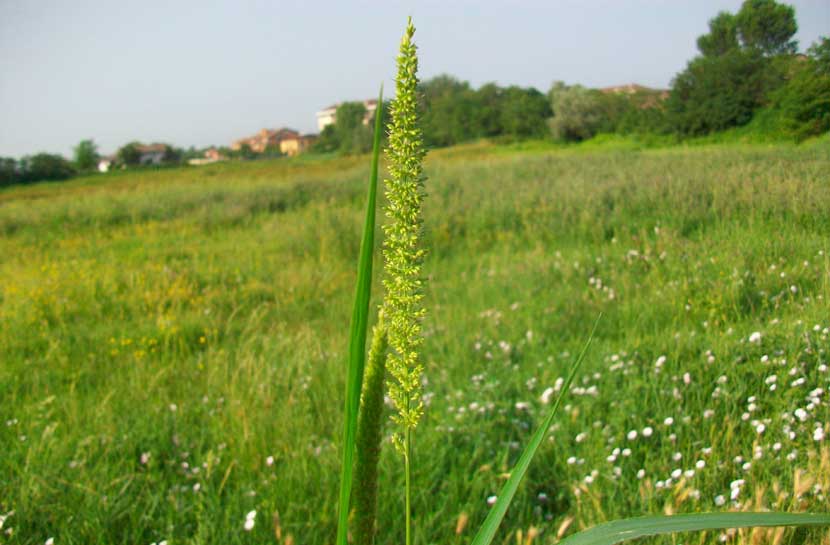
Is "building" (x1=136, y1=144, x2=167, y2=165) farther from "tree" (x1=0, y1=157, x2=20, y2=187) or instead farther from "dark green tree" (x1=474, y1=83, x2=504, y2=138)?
"dark green tree" (x1=474, y1=83, x2=504, y2=138)

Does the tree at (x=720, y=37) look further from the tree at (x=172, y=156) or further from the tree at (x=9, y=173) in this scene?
the tree at (x=172, y=156)

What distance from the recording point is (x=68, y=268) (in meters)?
7.57

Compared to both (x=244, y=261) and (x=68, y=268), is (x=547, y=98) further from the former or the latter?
(x=68, y=268)

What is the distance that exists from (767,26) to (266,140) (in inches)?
1331

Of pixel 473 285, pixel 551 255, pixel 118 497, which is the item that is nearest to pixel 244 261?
pixel 473 285

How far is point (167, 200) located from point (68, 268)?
22.5 ft

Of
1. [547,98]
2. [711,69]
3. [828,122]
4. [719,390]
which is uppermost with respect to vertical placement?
[547,98]

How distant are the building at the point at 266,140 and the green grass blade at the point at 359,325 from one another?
3207 centimetres

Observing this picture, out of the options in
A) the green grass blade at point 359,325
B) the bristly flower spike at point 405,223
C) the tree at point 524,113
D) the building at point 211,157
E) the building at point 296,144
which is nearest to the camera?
the green grass blade at point 359,325

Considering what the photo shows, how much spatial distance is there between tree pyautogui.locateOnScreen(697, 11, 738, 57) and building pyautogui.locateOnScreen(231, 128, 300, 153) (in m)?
30.1

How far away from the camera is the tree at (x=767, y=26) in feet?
8.06

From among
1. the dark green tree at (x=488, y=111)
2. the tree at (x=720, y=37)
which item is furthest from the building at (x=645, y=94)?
the dark green tree at (x=488, y=111)

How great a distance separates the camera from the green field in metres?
2.28

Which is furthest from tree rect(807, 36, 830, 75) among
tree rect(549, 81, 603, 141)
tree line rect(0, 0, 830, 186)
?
tree rect(549, 81, 603, 141)
